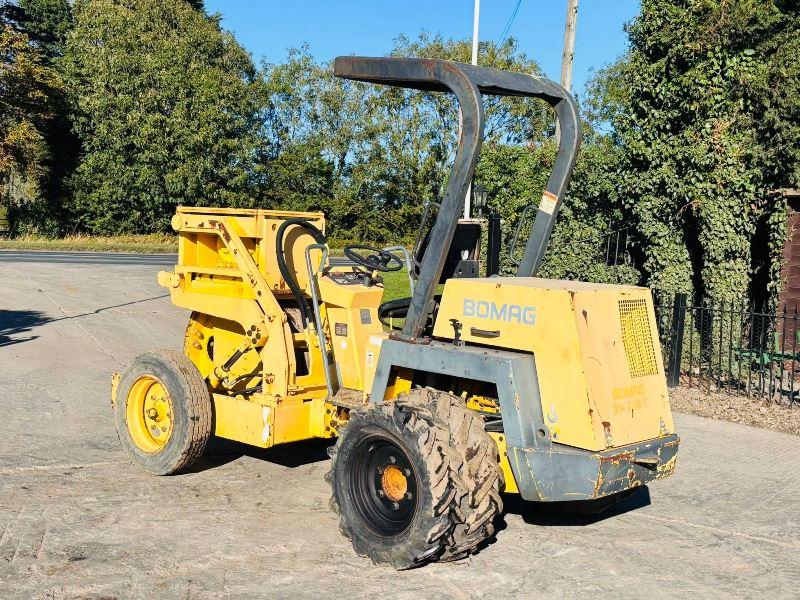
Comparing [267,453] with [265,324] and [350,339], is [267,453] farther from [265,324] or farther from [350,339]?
[350,339]

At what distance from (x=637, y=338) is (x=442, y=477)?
146 centimetres

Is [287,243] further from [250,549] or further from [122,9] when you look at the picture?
[122,9]

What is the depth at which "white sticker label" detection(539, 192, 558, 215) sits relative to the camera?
550cm

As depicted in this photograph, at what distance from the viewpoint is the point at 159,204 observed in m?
36.6

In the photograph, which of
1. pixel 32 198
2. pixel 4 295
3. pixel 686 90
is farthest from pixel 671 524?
pixel 32 198

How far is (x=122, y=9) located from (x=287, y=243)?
35880 millimetres

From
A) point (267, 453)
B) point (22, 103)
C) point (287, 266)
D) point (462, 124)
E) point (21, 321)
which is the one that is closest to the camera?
point (462, 124)

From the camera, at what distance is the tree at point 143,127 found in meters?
36.0

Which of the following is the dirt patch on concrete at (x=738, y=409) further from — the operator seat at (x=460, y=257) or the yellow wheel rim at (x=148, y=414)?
the yellow wheel rim at (x=148, y=414)

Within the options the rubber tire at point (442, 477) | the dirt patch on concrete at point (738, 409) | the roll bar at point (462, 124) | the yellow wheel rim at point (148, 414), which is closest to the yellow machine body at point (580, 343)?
the roll bar at point (462, 124)

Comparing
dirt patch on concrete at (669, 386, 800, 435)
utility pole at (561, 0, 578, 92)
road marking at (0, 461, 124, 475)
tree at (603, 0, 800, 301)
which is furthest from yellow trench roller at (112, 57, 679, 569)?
utility pole at (561, 0, 578, 92)

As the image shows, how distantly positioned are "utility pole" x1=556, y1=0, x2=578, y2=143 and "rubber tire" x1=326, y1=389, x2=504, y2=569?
428 inches

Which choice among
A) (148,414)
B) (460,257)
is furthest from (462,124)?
(148,414)

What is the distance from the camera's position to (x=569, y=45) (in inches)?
588
